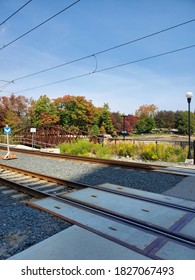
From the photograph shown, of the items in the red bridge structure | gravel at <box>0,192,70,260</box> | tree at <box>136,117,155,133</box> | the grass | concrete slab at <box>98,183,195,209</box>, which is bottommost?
gravel at <box>0,192,70,260</box>

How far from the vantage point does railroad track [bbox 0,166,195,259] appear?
3070 millimetres

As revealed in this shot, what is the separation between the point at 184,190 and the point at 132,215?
233cm

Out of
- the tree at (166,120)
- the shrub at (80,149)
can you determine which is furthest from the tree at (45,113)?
the tree at (166,120)

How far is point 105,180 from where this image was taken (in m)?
7.02

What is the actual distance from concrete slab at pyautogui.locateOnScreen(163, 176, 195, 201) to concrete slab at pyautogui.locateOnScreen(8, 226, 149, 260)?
287 centimetres

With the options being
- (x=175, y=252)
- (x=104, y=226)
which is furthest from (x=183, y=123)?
(x=175, y=252)

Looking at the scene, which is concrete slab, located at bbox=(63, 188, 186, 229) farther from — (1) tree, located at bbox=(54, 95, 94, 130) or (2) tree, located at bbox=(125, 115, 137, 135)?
(2) tree, located at bbox=(125, 115, 137, 135)

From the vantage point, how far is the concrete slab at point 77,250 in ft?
8.88

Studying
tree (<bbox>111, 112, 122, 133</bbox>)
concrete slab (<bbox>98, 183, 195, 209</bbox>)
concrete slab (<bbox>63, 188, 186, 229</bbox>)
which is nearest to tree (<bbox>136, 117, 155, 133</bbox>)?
tree (<bbox>111, 112, 122, 133</bbox>)

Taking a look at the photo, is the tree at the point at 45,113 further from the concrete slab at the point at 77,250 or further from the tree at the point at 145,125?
the tree at the point at 145,125

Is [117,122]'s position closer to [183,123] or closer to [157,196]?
[183,123]

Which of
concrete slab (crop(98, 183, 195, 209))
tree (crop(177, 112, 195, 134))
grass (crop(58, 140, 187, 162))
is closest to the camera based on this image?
concrete slab (crop(98, 183, 195, 209))
